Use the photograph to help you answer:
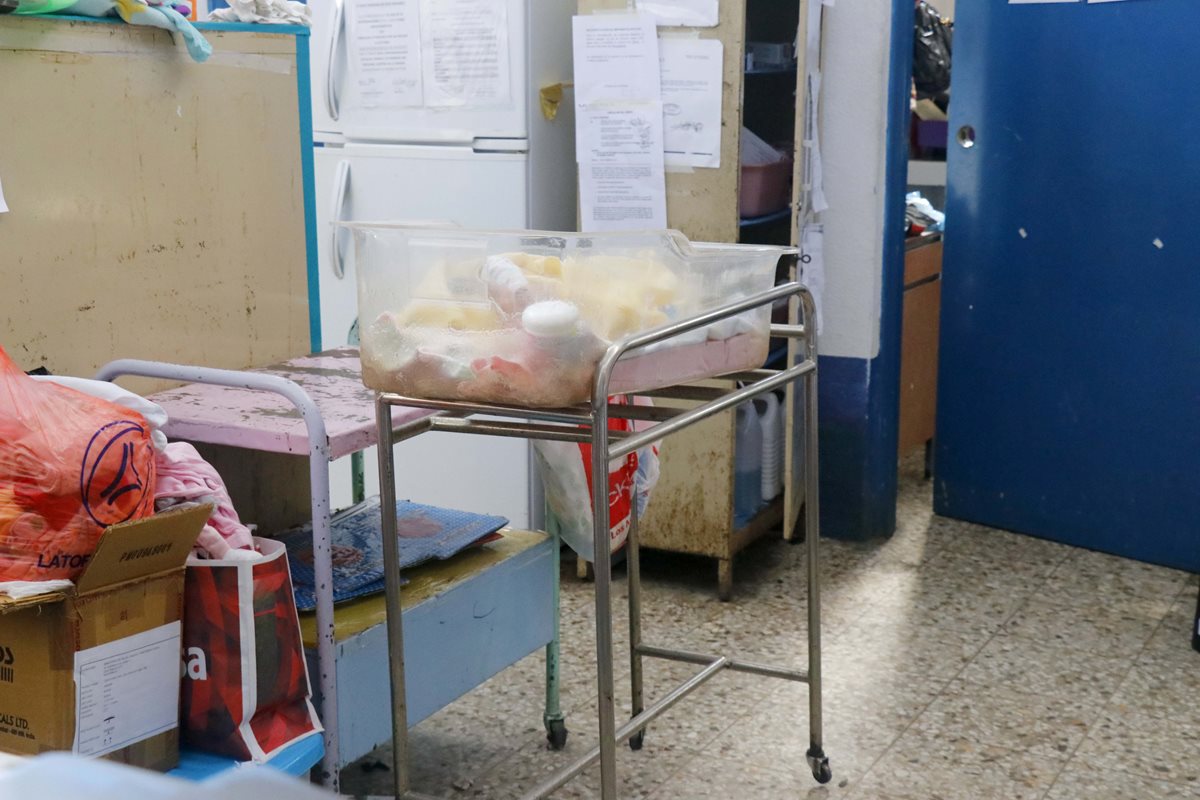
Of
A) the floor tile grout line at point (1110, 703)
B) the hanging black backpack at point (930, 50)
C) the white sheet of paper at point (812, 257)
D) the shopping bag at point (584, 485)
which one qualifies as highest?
the hanging black backpack at point (930, 50)

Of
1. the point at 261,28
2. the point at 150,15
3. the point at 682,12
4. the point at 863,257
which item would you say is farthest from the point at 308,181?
the point at 863,257

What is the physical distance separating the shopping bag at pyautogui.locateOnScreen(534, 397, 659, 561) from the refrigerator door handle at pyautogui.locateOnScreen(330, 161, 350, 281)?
1275mm

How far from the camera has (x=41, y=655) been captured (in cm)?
144

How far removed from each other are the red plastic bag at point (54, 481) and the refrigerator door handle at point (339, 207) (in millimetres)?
2025

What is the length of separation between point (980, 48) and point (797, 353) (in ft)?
3.27

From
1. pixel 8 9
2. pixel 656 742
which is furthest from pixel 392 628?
pixel 8 9

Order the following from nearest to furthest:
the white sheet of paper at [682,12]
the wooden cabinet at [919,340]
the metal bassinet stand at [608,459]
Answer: the metal bassinet stand at [608,459] → the white sheet of paper at [682,12] → the wooden cabinet at [919,340]

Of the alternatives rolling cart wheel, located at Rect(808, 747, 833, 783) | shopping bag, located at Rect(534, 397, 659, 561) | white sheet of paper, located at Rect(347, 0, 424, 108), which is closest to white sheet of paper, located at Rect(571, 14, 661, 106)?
white sheet of paper, located at Rect(347, 0, 424, 108)

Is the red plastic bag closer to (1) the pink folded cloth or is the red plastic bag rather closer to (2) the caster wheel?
(1) the pink folded cloth

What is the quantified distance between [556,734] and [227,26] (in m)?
1.37

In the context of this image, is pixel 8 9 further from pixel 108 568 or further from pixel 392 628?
pixel 392 628

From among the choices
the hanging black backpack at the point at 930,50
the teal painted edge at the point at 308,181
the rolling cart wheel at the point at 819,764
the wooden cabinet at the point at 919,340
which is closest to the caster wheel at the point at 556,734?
the rolling cart wheel at the point at 819,764

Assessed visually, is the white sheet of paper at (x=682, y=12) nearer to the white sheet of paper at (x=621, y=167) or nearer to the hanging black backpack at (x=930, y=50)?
the white sheet of paper at (x=621, y=167)

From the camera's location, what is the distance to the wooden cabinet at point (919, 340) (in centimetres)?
409
